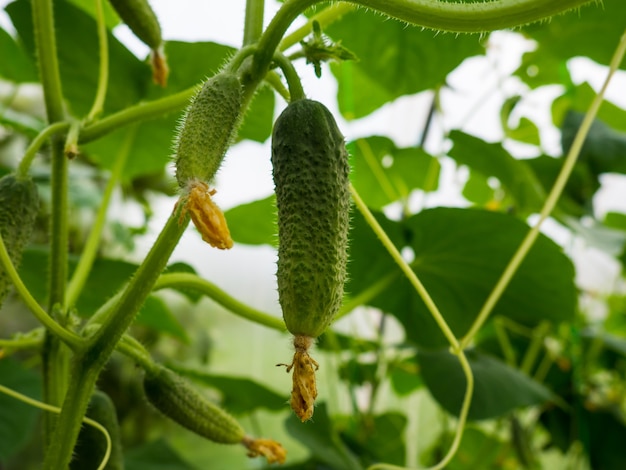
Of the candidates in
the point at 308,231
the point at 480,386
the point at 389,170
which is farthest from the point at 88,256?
the point at 389,170

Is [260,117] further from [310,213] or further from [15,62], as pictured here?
[310,213]

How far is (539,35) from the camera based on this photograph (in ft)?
3.99

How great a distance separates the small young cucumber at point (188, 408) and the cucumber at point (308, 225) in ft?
0.67

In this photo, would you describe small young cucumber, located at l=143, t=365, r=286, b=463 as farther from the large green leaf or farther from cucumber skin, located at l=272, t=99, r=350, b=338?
the large green leaf

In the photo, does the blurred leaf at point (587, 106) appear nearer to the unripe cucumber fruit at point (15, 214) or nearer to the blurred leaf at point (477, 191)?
the blurred leaf at point (477, 191)

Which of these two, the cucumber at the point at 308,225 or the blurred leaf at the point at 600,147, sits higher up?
the blurred leaf at the point at 600,147

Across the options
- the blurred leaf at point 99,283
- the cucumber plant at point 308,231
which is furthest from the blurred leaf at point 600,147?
the blurred leaf at point 99,283

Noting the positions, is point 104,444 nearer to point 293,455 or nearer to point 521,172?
point 521,172

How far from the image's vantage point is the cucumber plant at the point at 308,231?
41 centimetres

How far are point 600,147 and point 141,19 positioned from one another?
899 mm

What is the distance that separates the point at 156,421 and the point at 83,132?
1773 millimetres

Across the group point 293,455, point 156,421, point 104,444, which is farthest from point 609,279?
point 104,444

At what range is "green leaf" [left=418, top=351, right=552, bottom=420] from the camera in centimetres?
107

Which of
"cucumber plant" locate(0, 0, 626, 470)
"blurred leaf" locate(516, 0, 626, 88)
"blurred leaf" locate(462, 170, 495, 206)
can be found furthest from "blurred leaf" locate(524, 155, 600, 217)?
"blurred leaf" locate(462, 170, 495, 206)
